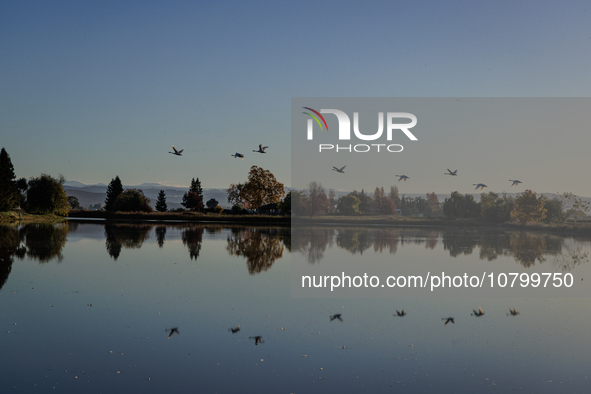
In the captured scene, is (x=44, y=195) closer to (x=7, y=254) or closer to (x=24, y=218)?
(x=24, y=218)

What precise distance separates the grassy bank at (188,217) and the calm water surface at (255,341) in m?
42.6

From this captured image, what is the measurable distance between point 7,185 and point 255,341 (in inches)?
2139

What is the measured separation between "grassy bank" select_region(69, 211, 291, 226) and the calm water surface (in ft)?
140

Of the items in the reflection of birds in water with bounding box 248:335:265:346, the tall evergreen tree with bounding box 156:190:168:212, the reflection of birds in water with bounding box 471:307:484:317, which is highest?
the tall evergreen tree with bounding box 156:190:168:212

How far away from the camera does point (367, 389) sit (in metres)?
6.08

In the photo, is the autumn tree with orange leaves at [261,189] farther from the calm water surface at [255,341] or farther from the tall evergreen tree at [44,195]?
the calm water surface at [255,341]

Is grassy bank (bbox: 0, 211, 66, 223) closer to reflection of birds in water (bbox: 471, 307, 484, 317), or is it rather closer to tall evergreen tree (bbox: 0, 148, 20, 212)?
tall evergreen tree (bbox: 0, 148, 20, 212)

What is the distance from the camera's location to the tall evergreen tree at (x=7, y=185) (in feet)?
162

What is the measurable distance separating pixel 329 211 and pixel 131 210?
39679 millimetres

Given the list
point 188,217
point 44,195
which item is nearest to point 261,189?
point 188,217

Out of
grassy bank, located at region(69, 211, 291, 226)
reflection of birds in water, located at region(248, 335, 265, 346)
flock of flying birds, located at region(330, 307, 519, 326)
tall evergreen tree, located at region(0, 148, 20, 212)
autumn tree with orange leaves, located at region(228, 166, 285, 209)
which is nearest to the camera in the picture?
reflection of birds in water, located at region(248, 335, 265, 346)

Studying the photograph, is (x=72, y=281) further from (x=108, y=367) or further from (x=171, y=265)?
(x=108, y=367)

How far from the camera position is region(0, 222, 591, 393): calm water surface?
247 inches

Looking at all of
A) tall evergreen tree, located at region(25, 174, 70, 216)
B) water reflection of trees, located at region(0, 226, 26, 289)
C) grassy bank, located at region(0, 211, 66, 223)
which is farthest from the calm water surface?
tall evergreen tree, located at region(25, 174, 70, 216)
